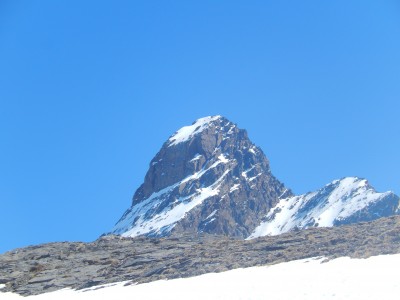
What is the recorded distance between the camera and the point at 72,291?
4669cm

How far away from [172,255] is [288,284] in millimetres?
19132

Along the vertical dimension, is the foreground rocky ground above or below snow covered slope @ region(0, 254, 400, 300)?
above

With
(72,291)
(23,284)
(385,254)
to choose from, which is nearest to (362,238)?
(385,254)

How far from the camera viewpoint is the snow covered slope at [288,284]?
32188mm

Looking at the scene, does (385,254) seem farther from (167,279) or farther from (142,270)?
(142,270)

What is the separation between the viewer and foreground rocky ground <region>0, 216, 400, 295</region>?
144 ft

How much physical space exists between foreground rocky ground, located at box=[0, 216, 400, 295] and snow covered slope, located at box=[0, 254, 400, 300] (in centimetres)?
167

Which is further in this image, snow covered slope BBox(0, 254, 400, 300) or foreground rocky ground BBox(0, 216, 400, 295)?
foreground rocky ground BBox(0, 216, 400, 295)

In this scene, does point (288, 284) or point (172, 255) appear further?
point (172, 255)

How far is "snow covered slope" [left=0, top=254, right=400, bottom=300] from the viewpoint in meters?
32.2

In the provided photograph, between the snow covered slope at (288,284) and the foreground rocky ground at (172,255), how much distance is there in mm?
1665

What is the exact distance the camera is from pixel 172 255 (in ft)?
175

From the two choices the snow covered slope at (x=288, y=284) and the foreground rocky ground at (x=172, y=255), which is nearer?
the snow covered slope at (x=288, y=284)

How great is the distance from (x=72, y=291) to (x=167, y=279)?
7.40m
